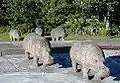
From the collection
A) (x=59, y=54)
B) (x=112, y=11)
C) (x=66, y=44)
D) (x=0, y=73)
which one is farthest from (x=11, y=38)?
(x=0, y=73)

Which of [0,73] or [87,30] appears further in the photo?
[87,30]

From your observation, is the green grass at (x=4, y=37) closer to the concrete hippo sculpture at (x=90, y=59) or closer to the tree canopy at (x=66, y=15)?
the tree canopy at (x=66, y=15)

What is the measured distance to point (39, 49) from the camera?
1208 centimetres

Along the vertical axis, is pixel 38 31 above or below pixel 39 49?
below

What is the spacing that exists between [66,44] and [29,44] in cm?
431

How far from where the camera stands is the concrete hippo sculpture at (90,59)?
10.0 m

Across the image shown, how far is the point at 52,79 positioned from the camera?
35.5ft

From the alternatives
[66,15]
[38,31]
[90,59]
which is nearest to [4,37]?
[38,31]

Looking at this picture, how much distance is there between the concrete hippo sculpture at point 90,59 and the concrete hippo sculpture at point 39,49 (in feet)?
2.70

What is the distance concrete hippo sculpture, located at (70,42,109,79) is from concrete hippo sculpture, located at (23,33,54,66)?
0.82 m

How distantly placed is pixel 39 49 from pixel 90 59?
225 cm

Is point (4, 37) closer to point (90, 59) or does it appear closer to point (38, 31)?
point (38, 31)

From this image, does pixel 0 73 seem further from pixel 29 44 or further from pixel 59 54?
pixel 59 54

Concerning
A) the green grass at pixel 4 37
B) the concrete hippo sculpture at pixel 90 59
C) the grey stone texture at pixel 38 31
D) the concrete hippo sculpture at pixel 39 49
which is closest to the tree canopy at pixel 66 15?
the green grass at pixel 4 37
